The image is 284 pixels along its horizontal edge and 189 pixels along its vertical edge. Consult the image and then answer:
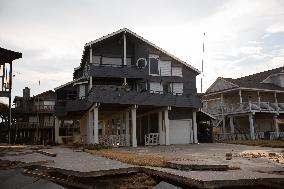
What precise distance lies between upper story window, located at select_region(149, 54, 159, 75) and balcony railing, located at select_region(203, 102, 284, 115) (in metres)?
13.4

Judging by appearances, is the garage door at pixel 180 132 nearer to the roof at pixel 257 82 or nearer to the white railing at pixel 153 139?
the white railing at pixel 153 139

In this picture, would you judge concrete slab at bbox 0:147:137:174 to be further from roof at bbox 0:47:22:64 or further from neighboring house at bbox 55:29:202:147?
neighboring house at bbox 55:29:202:147

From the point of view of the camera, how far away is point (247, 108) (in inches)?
1575

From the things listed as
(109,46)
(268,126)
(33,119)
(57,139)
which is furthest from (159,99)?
(33,119)

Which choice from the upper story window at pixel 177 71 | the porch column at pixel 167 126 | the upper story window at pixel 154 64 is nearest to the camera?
the porch column at pixel 167 126

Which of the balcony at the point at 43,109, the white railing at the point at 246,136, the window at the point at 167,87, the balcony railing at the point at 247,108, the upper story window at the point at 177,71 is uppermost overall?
the upper story window at the point at 177,71

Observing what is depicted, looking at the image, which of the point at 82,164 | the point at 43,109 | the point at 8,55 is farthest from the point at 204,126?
the point at 43,109

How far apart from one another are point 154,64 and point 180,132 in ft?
26.6

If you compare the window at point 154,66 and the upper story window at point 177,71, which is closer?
the window at point 154,66

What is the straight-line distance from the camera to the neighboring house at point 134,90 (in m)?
30.1

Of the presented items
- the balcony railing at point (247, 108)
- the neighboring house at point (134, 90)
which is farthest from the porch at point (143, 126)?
the balcony railing at point (247, 108)

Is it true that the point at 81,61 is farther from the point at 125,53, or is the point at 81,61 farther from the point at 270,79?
the point at 270,79

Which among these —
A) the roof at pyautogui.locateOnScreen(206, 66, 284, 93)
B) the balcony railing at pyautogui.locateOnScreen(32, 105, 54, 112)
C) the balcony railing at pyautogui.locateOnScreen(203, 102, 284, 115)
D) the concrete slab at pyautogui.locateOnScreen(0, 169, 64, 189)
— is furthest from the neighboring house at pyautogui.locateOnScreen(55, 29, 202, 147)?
the balcony railing at pyautogui.locateOnScreen(32, 105, 54, 112)

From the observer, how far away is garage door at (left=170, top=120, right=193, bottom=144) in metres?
34.5
